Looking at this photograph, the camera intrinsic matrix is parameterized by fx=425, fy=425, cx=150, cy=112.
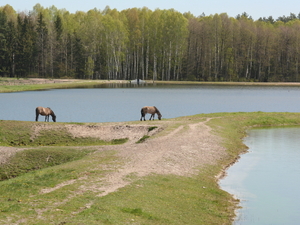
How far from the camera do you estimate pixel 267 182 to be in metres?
19.2

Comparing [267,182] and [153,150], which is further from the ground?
[153,150]

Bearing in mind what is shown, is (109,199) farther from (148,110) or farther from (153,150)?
(148,110)

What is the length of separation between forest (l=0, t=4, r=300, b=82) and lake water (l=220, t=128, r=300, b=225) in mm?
85942

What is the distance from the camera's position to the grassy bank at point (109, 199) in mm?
11797

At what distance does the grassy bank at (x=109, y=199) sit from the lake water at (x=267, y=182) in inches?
28.5

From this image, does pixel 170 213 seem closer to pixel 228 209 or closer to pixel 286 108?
pixel 228 209

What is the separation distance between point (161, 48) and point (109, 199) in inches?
4041

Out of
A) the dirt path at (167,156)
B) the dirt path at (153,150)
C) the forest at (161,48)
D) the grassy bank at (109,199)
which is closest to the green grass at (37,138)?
the dirt path at (153,150)

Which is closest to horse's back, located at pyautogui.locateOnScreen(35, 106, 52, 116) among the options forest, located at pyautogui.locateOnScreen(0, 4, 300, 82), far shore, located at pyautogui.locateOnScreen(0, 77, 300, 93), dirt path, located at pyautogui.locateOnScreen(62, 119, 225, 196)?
dirt path, located at pyautogui.locateOnScreen(62, 119, 225, 196)

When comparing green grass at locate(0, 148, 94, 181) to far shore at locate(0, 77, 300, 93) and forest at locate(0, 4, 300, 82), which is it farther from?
forest at locate(0, 4, 300, 82)

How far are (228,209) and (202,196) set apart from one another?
4.34 ft

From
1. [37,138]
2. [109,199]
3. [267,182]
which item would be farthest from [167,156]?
[37,138]

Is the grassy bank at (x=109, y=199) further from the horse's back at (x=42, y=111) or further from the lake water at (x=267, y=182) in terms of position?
the horse's back at (x=42, y=111)

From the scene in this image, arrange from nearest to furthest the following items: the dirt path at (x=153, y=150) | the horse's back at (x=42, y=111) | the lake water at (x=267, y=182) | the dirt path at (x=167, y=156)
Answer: the lake water at (x=267, y=182) → the dirt path at (x=167, y=156) → the dirt path at (x=153, y=150) → the horse's back at (x=42, y=111)
